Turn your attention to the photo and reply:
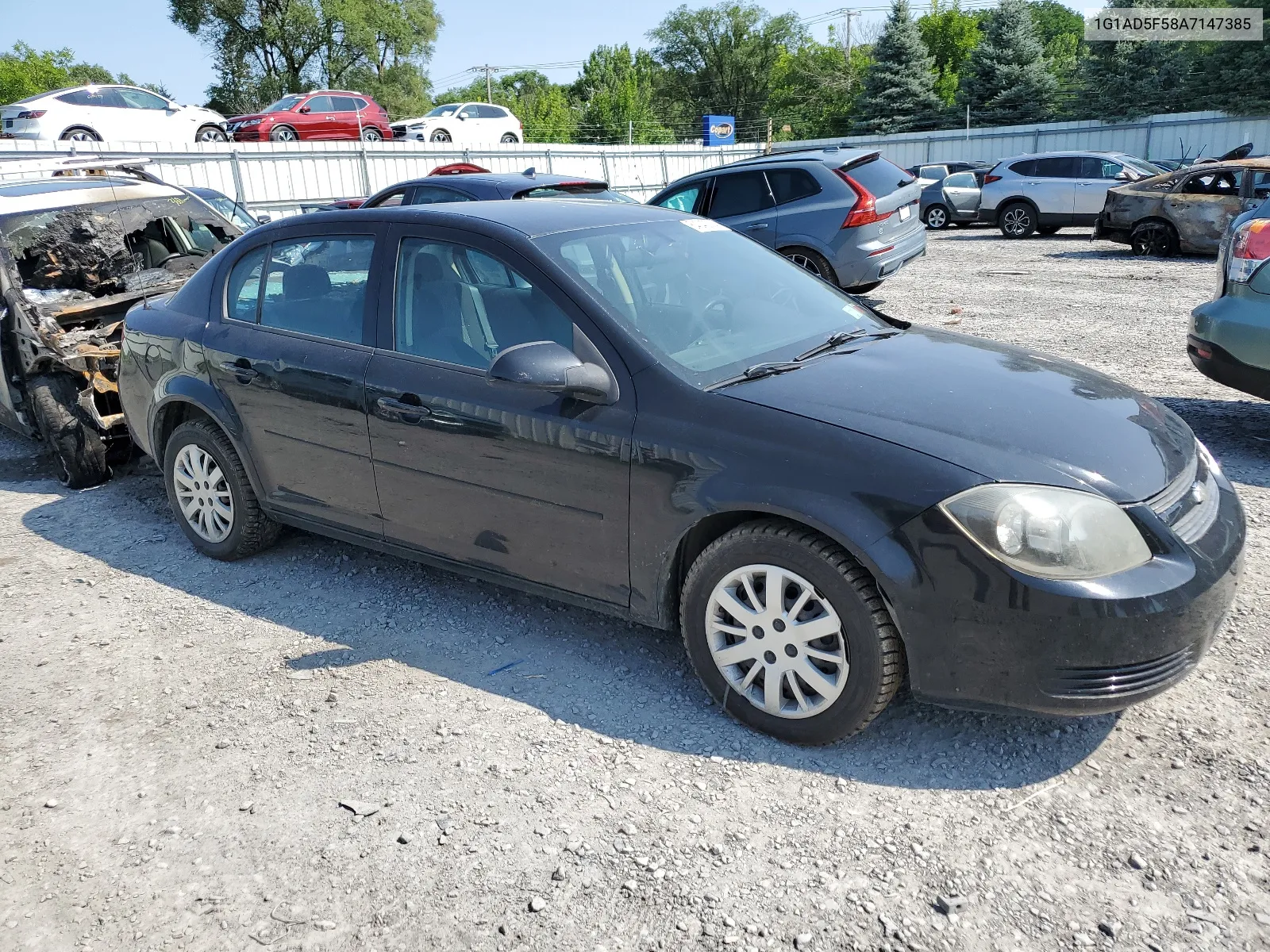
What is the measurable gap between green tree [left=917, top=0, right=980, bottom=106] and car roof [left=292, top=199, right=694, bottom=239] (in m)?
65.0

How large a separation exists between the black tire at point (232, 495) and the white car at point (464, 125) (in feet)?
88.4

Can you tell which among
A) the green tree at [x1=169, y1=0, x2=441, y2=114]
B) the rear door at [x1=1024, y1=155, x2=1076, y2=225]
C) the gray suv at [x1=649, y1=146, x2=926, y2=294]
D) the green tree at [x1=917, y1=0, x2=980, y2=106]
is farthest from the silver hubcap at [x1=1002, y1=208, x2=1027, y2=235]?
the green tree at [x1=917, y1=0, x2=980, y2=106]

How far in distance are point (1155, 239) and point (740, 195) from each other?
7.87 m

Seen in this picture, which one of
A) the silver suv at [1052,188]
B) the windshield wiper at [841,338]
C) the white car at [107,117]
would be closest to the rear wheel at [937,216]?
the silver suv at [1052,188]

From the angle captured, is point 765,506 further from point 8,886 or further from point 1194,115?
point 1194,115

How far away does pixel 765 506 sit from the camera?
2992mm

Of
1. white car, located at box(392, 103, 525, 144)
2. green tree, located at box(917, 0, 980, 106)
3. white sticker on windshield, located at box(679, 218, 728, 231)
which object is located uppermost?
green tree, located at box(917, 0, 980, 106)

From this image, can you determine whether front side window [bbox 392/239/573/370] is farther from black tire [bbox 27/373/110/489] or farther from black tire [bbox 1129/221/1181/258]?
black tire [bbox 1129/221/1181/258]

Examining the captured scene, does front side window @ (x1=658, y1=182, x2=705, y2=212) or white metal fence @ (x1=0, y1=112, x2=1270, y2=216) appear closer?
front side window @ (x1=658, y1=182, x2=705, y2=212)

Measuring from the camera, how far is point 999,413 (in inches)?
124

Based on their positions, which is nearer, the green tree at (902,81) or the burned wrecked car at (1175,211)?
the burned wrecked car at (1175,211)

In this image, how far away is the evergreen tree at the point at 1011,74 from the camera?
39.4m

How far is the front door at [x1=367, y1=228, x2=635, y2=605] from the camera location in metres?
3.40

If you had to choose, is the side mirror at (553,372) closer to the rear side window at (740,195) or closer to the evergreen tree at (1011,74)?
the rear side window at (740,195)
